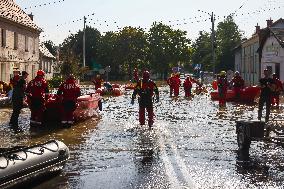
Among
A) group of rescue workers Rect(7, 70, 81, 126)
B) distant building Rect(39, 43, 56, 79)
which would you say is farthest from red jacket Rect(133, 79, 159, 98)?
distant building Rect(39, 43, 56, 79)

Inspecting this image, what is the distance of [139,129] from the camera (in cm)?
1488

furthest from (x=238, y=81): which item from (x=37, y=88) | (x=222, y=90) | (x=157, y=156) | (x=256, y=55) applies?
(x=256, y=55)

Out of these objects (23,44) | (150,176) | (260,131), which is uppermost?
(23,44)

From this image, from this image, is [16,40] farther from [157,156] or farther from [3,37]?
[157,156]

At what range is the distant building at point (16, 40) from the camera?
36500 millimetres

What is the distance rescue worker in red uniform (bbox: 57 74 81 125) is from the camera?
601 inches

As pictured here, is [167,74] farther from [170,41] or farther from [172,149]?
[172,149]

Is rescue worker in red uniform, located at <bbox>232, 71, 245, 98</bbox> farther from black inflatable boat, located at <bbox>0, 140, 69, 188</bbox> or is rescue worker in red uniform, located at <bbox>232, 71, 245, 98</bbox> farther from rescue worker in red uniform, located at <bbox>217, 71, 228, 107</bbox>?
black inflatable boat, located at <bbox>0, 140, 69, 188</bbox>

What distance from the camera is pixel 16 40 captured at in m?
39.6

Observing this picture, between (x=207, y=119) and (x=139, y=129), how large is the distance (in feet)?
13.4

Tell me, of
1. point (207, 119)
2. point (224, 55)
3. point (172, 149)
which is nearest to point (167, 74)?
point (224, 55)

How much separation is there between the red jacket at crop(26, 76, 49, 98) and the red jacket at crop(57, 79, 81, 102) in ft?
1.73

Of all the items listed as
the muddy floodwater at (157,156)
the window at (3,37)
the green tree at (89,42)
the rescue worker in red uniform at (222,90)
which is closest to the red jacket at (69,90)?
the muddy floodwater at (157,156)

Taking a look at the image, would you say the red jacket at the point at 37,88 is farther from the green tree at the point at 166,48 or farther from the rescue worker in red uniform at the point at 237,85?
the green tree at the point at 166,48
